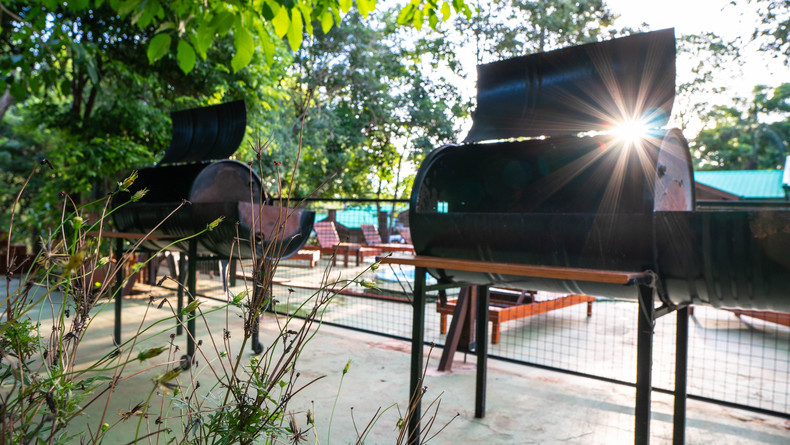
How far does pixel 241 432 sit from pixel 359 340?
4088 millimetres

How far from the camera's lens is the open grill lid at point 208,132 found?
4.61 m

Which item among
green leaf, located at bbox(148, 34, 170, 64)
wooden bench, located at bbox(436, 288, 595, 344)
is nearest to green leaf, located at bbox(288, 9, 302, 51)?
green leaf, located at bbox(148, 34, 170, 64)

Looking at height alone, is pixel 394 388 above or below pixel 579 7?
below

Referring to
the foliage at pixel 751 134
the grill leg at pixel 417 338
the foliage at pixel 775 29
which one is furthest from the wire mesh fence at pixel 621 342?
the foliage at pixel 751 134

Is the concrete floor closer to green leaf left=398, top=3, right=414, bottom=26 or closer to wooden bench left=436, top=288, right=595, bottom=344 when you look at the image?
wooden bench left=436, top=288, right=595, bottom=344

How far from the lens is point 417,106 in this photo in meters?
19.9

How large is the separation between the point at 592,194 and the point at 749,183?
1785 cm

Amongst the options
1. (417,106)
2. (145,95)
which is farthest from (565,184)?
(417,106)

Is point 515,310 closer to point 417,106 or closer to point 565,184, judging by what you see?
point 565,184

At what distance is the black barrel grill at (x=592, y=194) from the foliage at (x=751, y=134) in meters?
31.5

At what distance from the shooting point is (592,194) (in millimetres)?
3086

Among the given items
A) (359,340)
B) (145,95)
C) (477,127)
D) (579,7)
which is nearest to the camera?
(477,127)

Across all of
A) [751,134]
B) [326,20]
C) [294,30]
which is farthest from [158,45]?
[751,134]

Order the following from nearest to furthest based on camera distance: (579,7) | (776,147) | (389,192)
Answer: (579,7) → (389,192) → (776,147)
